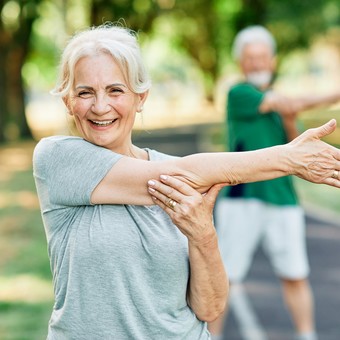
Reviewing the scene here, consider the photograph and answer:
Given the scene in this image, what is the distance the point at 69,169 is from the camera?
101 inches

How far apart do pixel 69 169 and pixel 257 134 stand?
10.3 ft

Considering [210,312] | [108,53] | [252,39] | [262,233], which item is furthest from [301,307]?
[108,53]

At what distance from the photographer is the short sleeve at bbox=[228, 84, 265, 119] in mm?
5504

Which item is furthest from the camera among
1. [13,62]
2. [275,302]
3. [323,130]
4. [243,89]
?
[13,62]

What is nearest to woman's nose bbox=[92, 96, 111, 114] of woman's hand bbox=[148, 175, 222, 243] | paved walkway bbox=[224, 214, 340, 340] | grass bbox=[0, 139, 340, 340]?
woman's hand bbox=[148, 175, 222, 243]

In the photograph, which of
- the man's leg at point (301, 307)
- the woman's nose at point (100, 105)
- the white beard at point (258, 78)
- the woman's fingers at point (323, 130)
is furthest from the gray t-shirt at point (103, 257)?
the white beard at point (258, 78)

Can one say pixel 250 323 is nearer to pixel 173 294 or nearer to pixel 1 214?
pixel 173 294

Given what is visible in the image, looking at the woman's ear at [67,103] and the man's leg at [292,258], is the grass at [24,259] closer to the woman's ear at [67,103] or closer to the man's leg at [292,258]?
the man's leg at [292,258]

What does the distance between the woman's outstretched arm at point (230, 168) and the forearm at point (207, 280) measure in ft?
0.60

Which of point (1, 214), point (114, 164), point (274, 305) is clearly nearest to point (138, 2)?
point (1, 214)

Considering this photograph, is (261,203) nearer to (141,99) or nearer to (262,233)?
(262,233)

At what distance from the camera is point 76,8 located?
33906 mm

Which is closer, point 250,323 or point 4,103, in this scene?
point 250,323

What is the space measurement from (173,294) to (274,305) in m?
4.40
